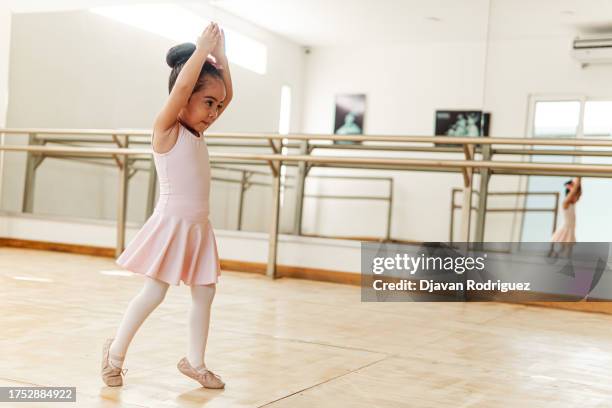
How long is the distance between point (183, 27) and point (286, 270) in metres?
1.92

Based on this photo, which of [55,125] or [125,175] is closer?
[125,175]

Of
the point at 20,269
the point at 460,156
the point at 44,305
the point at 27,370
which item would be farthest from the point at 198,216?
the point at 460,156

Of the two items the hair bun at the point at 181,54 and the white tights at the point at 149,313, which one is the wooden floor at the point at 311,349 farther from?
the hair bun at the point at 181,54

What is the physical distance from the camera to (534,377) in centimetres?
218

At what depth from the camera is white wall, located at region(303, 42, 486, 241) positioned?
16.0 feet

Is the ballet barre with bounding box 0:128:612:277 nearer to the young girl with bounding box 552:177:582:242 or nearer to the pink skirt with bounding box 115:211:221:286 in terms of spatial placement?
the young girl with bounding box 552:177:582:242

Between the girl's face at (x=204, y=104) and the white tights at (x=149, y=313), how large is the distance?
1.23 feet

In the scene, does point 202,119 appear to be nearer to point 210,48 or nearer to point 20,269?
point 210,48

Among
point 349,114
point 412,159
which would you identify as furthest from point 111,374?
point 349,114

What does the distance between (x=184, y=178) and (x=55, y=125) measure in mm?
3952

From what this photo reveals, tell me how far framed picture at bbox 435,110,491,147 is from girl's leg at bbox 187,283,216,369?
290cm

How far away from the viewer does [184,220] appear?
1814 mm

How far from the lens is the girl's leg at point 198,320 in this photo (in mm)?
1836

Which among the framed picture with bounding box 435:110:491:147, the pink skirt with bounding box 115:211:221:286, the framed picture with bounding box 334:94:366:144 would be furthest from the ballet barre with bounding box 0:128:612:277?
the pink skirt with bounding box 115:211:221:286
